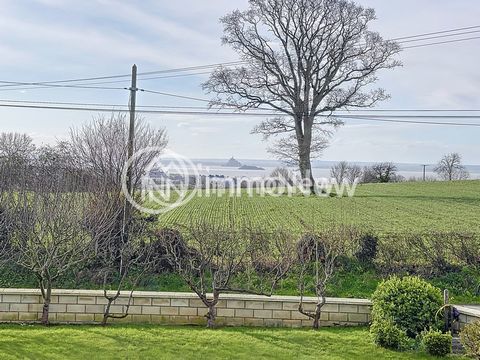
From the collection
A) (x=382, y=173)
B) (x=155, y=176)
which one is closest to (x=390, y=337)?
(x=155, y=176)

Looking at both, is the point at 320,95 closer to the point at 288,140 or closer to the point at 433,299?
the point at 288,140

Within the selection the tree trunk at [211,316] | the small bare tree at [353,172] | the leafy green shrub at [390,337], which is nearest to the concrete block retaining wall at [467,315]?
the leafy green shrub at [390,337]

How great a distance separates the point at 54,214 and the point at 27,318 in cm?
191

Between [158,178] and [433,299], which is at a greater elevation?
[158,178]

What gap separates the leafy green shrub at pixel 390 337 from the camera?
697 centimetres

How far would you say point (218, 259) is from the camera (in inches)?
374

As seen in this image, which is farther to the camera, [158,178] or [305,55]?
[305,55]

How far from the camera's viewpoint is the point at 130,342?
7105 mm

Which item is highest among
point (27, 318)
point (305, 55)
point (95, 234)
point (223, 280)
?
point (305, 55)

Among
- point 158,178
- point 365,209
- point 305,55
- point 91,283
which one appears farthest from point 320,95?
point 91,283

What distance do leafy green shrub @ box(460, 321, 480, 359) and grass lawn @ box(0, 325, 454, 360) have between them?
0.57 m

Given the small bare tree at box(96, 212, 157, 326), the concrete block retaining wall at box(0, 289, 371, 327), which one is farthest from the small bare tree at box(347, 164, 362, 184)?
the concrete block retaining wall at box(0, 289, 371, 327)

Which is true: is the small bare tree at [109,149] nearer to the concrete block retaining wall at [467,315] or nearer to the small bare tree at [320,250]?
the small bare tree at [320,250]

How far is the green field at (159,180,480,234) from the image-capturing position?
49.1 ft
